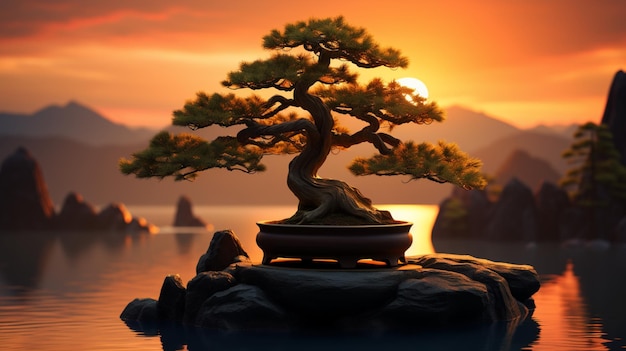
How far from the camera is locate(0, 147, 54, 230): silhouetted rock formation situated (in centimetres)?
4653

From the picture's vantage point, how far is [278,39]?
42.3ft

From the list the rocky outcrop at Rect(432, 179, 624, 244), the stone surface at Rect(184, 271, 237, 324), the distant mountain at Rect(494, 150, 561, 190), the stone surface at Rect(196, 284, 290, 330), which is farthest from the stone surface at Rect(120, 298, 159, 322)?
the distant mountain at Rect(494, 150, 561, 190)

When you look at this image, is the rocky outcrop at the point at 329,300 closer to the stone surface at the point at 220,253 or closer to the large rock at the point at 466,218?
the stone surface at the point at 220,253

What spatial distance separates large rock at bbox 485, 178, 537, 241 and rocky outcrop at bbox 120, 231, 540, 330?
76.2 ft

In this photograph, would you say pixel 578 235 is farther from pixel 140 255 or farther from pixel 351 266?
pixel 351 266

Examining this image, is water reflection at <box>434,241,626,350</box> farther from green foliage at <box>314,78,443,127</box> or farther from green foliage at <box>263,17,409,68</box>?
green foliage at <box>263,17,409,68</box>

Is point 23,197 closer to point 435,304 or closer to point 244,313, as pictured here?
point 244,313

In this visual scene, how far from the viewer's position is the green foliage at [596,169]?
3375cm

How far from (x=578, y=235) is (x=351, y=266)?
2467cm

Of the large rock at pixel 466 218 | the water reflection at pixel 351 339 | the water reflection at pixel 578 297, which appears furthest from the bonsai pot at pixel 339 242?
the large rock at pixel 466 218

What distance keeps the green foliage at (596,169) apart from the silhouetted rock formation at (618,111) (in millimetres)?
2068

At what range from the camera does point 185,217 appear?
50125mm

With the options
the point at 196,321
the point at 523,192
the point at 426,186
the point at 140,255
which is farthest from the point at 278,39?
the point at 426,186

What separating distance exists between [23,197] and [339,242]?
38789mm
